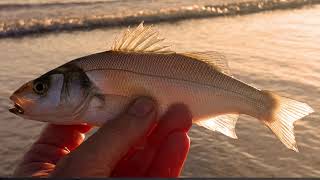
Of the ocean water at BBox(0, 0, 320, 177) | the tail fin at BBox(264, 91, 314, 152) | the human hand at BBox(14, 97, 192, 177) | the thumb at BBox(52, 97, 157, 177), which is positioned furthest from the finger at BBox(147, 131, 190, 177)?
the ocean water at BBox(0, 0, 320, 177)

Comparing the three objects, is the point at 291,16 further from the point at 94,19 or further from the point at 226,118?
the point at 226,118

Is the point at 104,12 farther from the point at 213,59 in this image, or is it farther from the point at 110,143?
the point at 110,143

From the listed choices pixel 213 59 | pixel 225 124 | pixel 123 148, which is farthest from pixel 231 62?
pixel 123 148

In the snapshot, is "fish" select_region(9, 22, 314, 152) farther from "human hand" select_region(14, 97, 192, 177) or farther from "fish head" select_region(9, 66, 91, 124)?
"human hand" select_region(14, 97, 192, 177)

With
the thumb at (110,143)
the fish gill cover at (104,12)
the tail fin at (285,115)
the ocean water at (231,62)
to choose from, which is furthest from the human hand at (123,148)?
the fish gill cover at (104,12)

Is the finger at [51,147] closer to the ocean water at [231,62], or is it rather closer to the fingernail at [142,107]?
the fingernail at [142,107]
